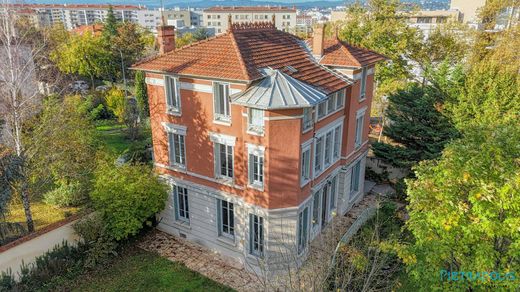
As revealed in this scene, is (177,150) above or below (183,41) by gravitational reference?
below

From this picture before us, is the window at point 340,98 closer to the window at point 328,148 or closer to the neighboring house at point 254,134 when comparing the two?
the neighboring house at point 254,134

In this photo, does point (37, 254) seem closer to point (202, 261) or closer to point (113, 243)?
point (113, 243)

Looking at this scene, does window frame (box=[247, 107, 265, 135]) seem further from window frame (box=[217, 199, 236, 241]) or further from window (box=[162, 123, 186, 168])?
window frame (box=[217, 199, 236, 241])

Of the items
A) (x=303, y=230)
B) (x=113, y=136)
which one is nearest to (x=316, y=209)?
(x=303, y=230)

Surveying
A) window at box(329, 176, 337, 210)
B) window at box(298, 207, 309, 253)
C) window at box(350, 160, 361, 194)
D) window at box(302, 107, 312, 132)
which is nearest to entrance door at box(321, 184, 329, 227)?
window at box(329, 176, 337, 210)

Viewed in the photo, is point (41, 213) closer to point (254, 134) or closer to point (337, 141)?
point (254, 134)

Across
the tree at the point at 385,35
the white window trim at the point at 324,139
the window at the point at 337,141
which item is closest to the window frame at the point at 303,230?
the white window trim at the point at 324,139
